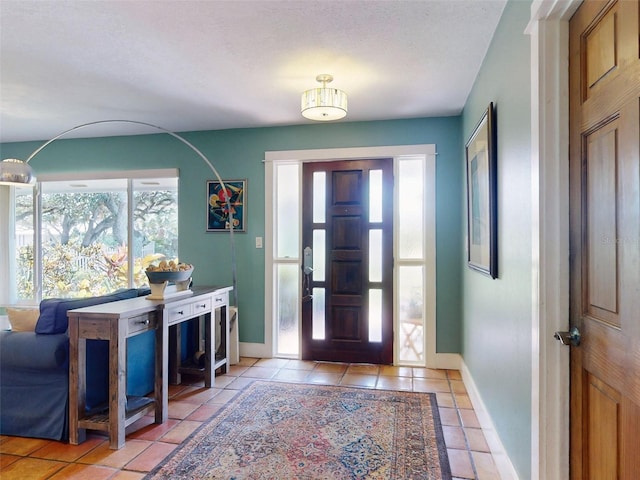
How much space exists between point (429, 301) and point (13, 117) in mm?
4346

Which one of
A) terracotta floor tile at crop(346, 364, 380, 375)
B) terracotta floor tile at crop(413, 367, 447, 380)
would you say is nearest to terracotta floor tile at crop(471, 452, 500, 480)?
terracotta floor tile at crop(413, 367, 447, 380)

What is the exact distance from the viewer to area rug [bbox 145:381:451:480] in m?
1.99

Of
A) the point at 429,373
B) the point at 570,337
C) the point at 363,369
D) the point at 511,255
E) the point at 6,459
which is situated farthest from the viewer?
the point at 363,369

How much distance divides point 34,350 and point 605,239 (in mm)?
2836

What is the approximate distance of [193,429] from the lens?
2.46 m

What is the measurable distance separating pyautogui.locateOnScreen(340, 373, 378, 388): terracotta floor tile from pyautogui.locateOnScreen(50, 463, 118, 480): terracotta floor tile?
5.89ft

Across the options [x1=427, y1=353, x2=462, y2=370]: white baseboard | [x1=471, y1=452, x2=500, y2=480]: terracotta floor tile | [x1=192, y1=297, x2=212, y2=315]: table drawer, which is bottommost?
[x1=471, y1=452, x2=500, y2=480]: terracotta floor tile

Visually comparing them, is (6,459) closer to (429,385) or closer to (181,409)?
(181,409)

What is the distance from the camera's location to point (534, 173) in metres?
1.43

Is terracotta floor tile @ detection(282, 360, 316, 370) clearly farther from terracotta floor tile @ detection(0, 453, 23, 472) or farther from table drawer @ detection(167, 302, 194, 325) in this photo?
terracotta floor tile @ detection(0, 453, 23, 472)

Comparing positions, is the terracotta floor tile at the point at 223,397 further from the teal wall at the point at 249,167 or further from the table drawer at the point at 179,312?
the teal wall at the point at 249,167

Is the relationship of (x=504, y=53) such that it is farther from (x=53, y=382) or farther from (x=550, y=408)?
(x=53, y=382)

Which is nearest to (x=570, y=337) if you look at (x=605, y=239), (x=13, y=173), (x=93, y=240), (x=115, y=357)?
(x=605, y=239)

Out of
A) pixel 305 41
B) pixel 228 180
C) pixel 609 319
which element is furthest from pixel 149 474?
pixel 228 180
